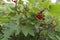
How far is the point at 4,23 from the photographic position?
135 cm

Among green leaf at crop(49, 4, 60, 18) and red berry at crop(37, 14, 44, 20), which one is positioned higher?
green leaf at crop(49, 4, 60, 18)

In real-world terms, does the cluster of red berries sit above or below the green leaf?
below

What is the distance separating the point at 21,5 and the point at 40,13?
0.12 metres

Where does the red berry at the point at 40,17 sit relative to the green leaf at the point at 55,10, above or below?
below

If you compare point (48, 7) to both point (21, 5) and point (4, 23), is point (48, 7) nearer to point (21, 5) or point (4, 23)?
point (21, 5)

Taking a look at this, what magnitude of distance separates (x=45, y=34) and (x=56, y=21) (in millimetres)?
100

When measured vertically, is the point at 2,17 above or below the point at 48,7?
below

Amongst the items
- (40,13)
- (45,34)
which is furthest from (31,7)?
(45,34)

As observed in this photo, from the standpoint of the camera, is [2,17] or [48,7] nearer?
[48,7]

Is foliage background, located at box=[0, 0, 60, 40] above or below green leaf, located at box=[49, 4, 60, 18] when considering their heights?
below

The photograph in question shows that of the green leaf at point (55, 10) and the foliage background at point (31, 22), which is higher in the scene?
the green leaf at point (55, 10)

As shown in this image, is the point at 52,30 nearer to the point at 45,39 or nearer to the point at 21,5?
the point at 45,39

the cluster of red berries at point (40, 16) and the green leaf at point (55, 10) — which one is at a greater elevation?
the green leaf at point (55, 10)

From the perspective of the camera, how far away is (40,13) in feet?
4.19
